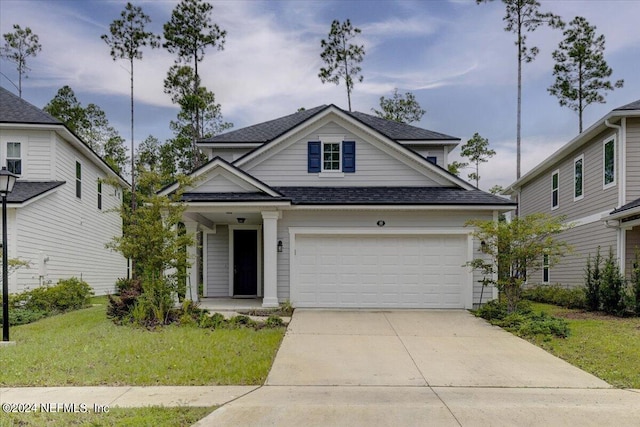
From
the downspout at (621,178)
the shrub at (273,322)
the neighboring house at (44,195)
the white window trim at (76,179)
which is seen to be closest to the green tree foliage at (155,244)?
the shrub at (273,322)

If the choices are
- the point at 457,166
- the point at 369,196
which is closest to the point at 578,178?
the point at 369,196

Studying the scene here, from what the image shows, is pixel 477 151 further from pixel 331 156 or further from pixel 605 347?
pixel 605 347

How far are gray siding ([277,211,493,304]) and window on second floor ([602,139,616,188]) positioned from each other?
14.0ft

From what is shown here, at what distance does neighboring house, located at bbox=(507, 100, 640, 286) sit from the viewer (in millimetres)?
13836

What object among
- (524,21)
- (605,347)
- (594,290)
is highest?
(524,21)

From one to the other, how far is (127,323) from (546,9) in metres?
25.5

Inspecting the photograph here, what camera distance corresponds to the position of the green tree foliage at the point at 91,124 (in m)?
29.1

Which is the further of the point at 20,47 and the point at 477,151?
the point at 477,151

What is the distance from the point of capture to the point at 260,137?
1780 cm

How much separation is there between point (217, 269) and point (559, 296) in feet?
37.1

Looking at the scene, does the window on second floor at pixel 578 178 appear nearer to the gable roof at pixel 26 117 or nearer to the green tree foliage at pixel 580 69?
the green tree foliage at pixel 580 69

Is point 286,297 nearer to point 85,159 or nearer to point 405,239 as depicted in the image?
point 405,239

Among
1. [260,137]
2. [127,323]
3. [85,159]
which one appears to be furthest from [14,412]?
[85,159]

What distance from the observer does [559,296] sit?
53.6 ft
